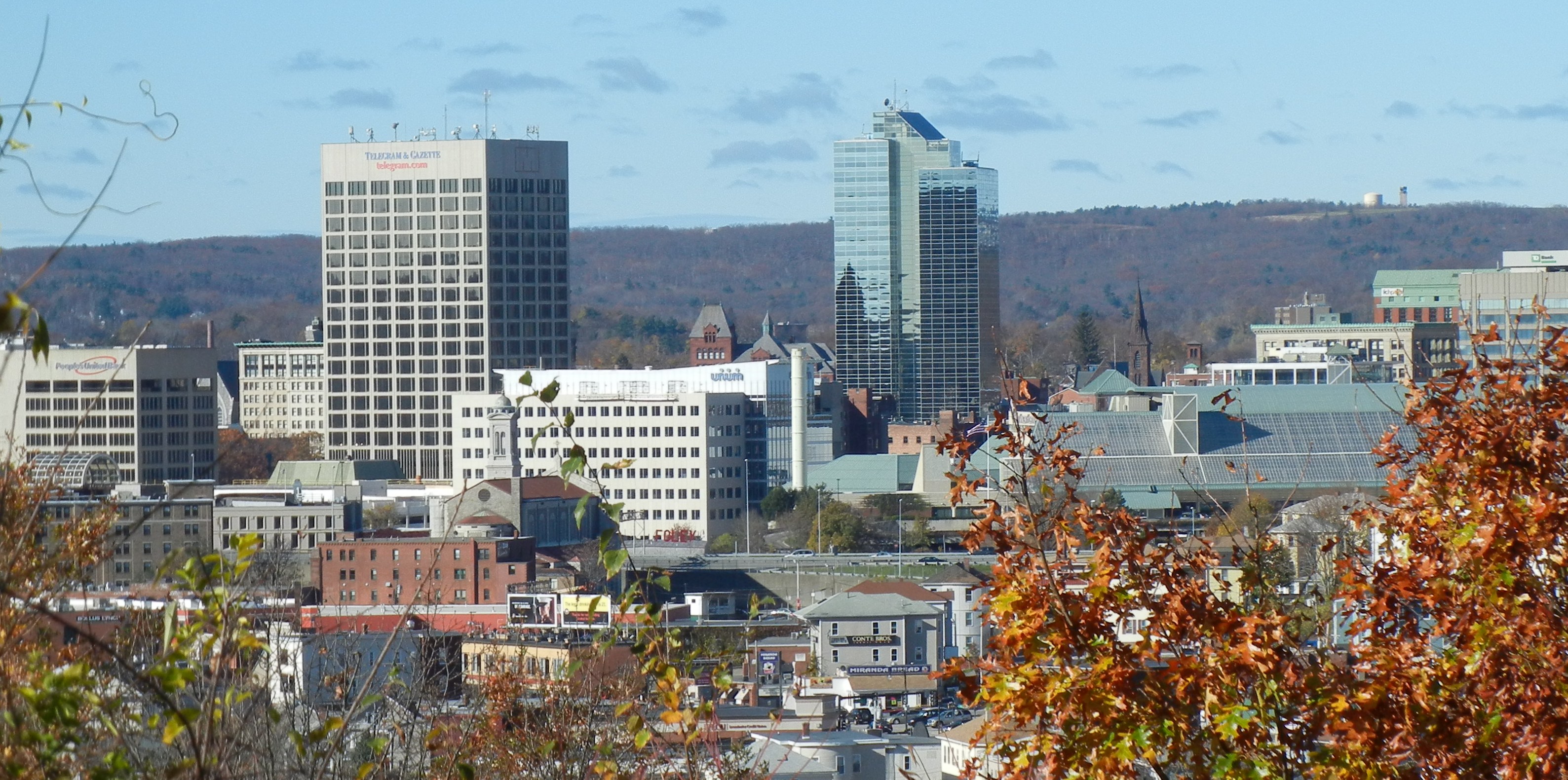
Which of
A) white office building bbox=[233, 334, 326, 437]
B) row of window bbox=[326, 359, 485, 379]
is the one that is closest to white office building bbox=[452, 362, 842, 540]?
row of window bbox=[326, 359, 485, 379]

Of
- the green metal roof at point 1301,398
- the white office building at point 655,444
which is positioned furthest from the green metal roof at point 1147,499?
the white office building at point 655,444

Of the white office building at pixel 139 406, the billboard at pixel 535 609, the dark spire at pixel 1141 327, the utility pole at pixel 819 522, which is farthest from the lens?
the dark spire at pixel 1141 327

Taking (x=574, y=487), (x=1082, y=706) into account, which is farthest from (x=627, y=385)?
(x=1082, y=706)

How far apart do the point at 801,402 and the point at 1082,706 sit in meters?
119

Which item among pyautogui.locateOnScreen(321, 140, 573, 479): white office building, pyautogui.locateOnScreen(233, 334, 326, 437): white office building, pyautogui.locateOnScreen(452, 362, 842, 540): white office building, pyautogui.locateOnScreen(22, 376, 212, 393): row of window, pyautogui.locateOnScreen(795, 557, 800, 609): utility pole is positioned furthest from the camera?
pyautogui.locateOnScreen(233, 334, 326, 437): white office building

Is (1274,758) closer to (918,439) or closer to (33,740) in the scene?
(33,740)

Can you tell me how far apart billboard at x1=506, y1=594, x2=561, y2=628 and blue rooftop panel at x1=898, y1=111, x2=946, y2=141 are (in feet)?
351

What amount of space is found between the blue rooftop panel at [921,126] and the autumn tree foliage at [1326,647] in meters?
168

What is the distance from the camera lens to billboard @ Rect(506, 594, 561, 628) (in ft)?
217

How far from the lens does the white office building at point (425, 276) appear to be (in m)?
145

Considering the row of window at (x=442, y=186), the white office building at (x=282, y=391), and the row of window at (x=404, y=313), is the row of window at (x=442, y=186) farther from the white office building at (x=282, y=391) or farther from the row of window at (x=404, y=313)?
the white office building at (x=282, y=391)

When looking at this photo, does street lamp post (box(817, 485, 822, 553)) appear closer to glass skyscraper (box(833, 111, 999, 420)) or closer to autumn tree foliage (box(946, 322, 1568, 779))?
glass skyscraper (box(833, 111, 999, 420))

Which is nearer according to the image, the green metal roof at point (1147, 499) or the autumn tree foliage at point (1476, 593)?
the autumn tree foliage at point (1476, 593)

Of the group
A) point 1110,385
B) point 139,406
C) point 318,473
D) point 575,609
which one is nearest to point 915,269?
point 1110,385
